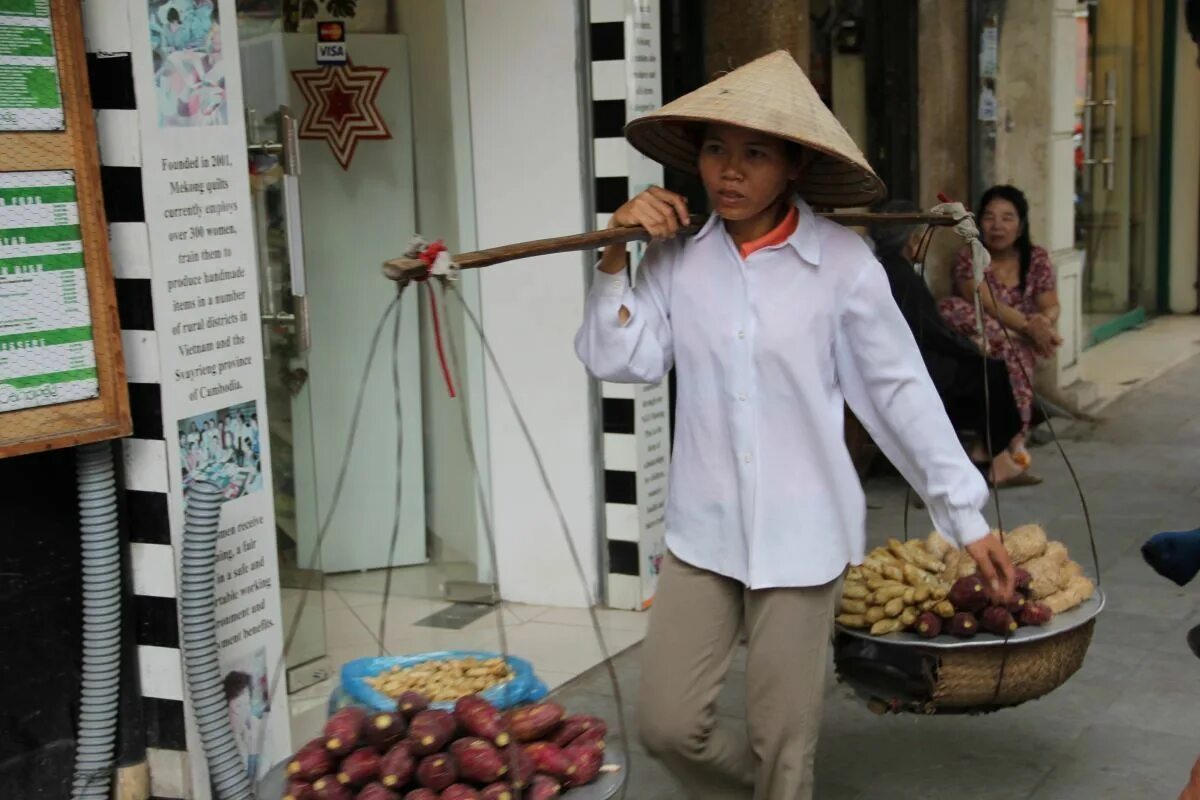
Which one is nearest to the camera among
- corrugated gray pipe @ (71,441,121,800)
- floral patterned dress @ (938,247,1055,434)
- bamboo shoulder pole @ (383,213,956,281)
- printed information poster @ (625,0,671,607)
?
bamboo shoulder pole @ (383,213,956,281)

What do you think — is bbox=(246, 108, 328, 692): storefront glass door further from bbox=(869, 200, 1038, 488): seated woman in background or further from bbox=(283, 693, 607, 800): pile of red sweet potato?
bbox=(869, 200, 1038, 488): seated woman in background

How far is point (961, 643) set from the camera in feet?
11.5

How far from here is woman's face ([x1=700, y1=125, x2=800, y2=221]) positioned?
119 inches

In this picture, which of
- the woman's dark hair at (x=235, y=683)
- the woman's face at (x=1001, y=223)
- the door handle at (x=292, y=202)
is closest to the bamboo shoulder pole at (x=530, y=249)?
the woman's dark hair at (x=235, y=683)

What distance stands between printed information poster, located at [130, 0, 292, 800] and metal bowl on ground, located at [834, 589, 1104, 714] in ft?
4.52

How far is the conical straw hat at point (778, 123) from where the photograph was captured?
2920 mm

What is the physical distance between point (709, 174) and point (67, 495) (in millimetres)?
1720

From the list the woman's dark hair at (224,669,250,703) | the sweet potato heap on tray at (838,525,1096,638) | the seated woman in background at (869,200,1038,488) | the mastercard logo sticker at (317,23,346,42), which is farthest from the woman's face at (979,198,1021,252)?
the woman's dark hair at (224,669,250,703)

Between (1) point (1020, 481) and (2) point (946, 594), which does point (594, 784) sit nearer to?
(2) point (946, 594)

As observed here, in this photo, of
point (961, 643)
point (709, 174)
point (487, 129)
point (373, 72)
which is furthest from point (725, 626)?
point (373, 72)

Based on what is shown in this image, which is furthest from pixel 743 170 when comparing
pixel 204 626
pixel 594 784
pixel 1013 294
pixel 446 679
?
pixel 1013 294

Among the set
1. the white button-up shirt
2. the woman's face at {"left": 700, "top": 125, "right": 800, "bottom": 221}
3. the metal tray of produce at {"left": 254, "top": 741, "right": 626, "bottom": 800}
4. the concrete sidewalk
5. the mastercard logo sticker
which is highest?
the mastercard logo sticker

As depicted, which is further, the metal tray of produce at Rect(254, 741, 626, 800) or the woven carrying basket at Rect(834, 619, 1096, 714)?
the woven carrying basket at Rect(834, 619, 1096, 714)

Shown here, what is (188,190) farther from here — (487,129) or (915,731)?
(915,731)
